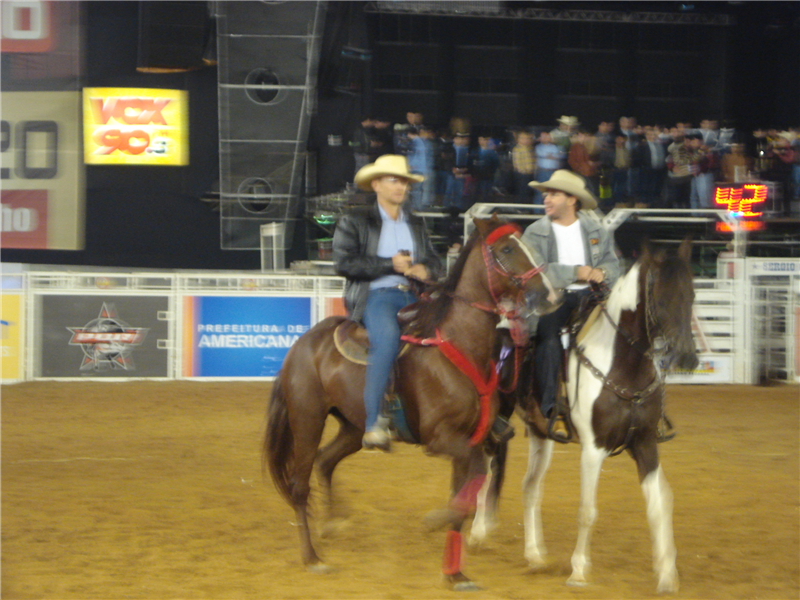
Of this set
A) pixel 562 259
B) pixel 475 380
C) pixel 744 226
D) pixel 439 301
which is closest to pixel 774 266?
pixel 744 226

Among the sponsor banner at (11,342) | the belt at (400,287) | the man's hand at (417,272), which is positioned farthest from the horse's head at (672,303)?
the sponsor banner at (11,342)

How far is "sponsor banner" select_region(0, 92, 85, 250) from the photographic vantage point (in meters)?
15.1

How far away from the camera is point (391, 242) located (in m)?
4.88

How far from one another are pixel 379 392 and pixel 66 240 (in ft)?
40.8

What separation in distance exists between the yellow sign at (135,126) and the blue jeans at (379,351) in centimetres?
1343

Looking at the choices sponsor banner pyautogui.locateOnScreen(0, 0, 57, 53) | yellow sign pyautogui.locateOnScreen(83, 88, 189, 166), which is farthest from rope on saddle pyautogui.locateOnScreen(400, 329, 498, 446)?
yellow sign pyautogui.locateOnScreen(83, 88, 189, 166)

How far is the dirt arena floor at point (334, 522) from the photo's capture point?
4.73 metres

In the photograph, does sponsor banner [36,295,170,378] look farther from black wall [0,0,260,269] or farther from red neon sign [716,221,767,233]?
red neon sign [716,221,767,233]

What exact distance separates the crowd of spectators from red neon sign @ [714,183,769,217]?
0.12m

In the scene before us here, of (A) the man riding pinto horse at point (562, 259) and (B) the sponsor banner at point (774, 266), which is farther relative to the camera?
(B) the sponsor banner at point (774, 266)

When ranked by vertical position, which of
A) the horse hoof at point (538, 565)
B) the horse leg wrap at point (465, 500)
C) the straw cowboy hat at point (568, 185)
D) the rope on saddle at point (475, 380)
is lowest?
the horse hoof at point (538, 565)

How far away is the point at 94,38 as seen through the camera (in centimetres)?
1752

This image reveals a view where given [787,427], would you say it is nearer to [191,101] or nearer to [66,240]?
[66,240]

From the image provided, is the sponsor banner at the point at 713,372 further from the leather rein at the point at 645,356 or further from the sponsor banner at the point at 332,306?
the leather rein at the point at 645,356
